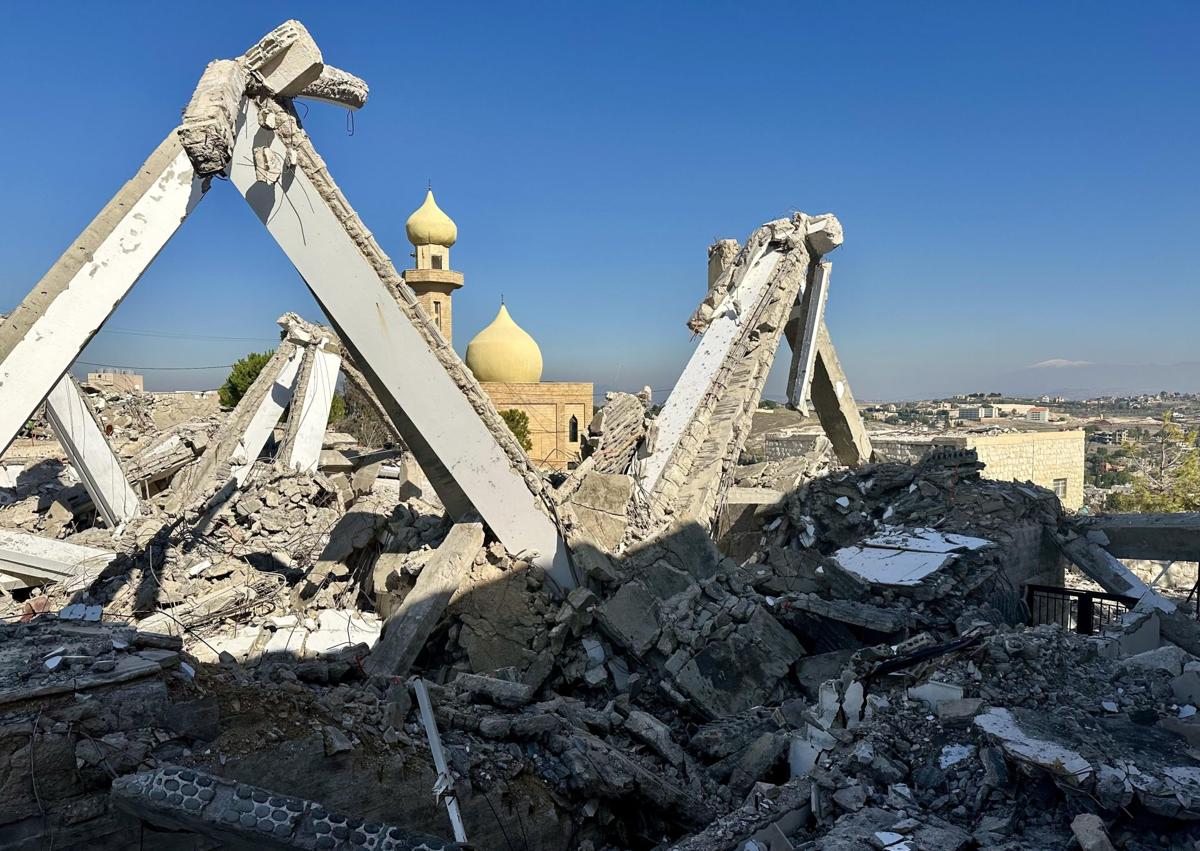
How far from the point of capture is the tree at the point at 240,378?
82.6ft

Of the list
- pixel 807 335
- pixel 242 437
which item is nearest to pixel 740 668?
pixel 807 335

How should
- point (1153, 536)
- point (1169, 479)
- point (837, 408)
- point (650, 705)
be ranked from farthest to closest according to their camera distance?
point (1169, 479) → point (837, 408) → point (1153, 536) → point (650, 705)

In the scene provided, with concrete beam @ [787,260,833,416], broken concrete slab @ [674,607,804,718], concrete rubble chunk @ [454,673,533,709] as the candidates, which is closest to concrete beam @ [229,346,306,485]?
concrete beam @ [787,260,833,416]

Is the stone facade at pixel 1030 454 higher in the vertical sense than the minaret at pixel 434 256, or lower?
lower

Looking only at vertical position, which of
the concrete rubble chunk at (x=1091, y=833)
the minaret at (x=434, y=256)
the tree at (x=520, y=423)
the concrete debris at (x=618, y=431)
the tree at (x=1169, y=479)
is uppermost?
the minaret at (x=434, y=256)

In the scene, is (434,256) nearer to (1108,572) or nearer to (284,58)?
(284,58)

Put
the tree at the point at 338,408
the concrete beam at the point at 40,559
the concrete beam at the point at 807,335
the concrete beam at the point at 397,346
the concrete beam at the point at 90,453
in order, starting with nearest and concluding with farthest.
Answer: the concrete beam at the point at 397,346 < the concrete beam at the point at 40,559 < the concrete beam at the point at 90,453 < the concrete beam at the point at 807,335 < the tree at the point at 338,408

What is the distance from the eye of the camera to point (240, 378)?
25.8m

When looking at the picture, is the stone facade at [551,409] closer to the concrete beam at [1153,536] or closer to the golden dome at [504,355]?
the golden dome at [504,355]

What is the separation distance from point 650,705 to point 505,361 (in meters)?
20.2

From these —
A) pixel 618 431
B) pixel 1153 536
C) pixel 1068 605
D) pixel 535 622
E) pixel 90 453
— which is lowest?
pixel 1068 605

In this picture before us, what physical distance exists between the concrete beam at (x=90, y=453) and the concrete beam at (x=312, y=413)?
2.20 meters

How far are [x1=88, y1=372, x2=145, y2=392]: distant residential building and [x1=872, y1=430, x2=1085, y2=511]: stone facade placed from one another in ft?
61.6

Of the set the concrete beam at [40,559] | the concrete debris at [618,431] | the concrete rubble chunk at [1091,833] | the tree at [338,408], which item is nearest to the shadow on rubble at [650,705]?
the concrete rubble chunk at [1091,833]
